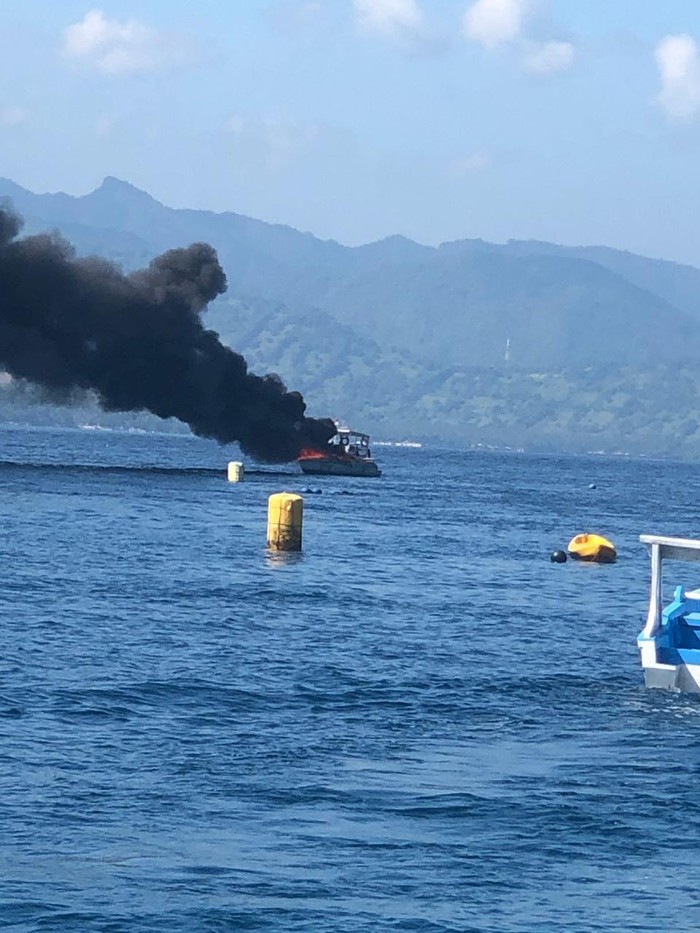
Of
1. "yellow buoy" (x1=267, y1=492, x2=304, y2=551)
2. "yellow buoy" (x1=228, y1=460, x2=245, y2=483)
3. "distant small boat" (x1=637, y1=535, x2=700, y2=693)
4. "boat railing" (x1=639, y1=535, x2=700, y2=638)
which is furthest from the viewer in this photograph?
"yellow buoy" (x1=228, y1=460, x2=245, y2=483)

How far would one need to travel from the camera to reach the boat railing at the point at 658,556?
35.7m

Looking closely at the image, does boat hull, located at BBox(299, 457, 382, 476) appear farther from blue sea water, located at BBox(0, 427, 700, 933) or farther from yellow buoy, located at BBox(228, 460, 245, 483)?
blue sea water, located at BBox(0, 427, 700, 933)

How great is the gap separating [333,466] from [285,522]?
88.0 meters

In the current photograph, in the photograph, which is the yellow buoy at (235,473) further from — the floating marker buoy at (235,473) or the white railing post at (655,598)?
the white railing post at (655,598)

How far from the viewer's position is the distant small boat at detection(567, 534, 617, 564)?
75.2m

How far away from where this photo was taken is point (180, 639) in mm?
41844

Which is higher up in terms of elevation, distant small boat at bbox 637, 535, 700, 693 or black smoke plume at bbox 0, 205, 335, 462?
black smoke plume at bbox 0, 205, 335, 462

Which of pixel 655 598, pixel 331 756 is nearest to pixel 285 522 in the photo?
pixel 655 598

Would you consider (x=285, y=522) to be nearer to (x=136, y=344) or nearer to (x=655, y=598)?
(x=655, y=598)

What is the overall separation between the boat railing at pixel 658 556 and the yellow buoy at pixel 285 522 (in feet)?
116

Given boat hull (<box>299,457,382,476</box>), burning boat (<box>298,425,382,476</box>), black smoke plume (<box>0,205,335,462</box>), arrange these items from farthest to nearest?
burning boat (<box>298,425,382,476</box>)
boat hull (<box>299,457,382,476</box>)
black smoke plume (<box>0,205,335,462</box>)

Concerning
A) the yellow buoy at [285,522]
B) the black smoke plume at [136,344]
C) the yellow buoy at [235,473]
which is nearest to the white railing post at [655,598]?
the yellow buoy at [285,522]

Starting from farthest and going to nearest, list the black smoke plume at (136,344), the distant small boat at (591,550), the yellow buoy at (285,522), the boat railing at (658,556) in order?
1. the black smoke plume at (136,344)
2. the distant small boat at (591,550)
3. the yellow buoy at (285,522)
4. the boat railing at (658,556)

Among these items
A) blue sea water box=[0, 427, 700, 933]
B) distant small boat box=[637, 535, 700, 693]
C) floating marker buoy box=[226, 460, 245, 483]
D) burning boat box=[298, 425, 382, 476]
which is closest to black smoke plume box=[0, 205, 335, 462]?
burning boat box=[298, 425, 382, 476]
